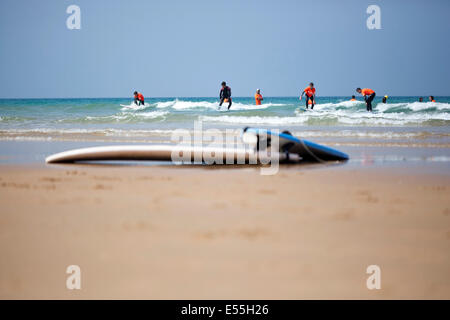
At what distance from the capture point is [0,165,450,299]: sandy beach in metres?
2.37

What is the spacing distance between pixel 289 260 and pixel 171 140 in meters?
8.49

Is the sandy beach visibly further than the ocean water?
No

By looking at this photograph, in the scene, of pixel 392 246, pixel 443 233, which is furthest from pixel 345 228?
pixel 443 233

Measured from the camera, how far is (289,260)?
266 cm

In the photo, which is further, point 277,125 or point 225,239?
point 277,125

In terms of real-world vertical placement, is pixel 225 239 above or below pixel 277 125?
above

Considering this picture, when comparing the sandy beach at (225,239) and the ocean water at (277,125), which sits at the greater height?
the sandy beach at (225,239)

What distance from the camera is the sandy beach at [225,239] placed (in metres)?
2.37

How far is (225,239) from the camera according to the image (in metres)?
2.97

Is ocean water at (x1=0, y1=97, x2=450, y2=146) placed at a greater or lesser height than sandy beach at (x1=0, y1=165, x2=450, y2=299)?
lesser

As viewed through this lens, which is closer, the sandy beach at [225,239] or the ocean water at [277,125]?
the sandy beach at [225,239]

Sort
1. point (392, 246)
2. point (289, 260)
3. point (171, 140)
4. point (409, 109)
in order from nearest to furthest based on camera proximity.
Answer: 1. point (289, 260)
2. point (392, 246)
3. point (171, 140)
4. point (409, 109)
